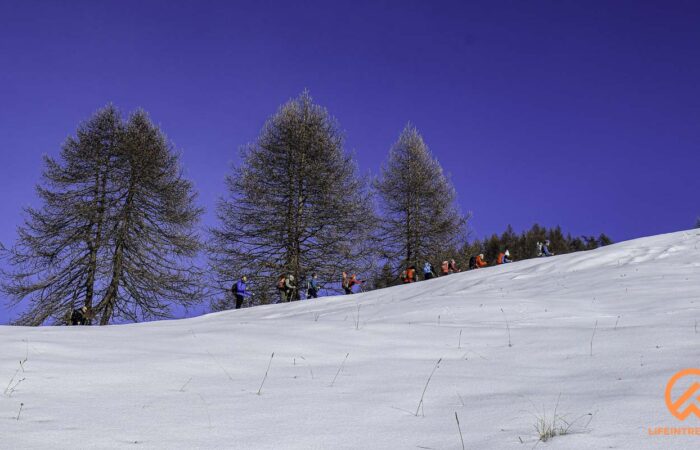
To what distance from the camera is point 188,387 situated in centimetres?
328

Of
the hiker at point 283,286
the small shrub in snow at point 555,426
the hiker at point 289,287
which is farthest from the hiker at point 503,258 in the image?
the small shrub in snow at point 555,426

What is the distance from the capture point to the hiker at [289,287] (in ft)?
52.9

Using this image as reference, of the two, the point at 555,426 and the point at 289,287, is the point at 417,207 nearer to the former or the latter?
the point at 289,287

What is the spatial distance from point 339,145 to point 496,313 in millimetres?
14880

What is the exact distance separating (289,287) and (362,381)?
511 inches

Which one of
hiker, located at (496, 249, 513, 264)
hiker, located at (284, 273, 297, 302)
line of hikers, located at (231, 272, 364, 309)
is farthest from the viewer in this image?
hiker, located at (496, 249, 513, 264)

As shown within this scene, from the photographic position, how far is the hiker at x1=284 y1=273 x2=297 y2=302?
52.9 feet

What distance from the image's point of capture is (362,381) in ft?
11.4

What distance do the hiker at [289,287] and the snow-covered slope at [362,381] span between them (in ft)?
33.0

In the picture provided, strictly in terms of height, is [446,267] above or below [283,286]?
above

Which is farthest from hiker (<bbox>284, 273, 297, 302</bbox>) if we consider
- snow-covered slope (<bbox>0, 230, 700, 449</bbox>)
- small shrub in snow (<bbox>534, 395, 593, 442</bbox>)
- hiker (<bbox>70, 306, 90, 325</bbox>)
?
small shrub in snow (<bbox>534, 395, 593, 442</bbox>)

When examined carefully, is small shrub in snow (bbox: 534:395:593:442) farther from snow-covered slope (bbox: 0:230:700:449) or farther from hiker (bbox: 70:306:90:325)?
hiker (bbox: 70:306:90:325)

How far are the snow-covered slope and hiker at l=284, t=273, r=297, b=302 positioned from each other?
396 inches

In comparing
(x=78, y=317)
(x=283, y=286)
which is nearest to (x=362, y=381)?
(x=283, y=286)
